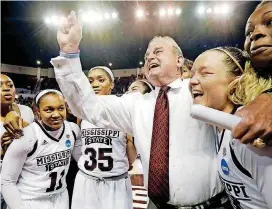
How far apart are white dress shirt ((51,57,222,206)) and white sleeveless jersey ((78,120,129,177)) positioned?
0.80 m

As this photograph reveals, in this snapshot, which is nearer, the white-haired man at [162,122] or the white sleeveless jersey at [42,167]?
the white-haired man at [162,122]

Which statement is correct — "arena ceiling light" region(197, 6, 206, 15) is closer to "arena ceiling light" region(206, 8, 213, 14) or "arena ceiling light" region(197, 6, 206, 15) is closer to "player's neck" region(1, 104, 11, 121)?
"arena ceiling light" region(206, 8, 213, 14)

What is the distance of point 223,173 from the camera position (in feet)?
3.12

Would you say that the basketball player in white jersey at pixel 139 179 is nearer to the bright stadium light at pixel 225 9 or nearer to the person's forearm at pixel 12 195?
the person's forearm at pixel 12 195

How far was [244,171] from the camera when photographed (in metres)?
0.83

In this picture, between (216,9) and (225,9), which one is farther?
(216,9)

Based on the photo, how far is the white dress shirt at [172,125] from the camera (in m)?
1.22

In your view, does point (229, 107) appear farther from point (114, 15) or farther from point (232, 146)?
point (114, 15)

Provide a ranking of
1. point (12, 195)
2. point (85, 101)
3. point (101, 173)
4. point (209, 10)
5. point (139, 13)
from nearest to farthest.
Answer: point (85, 101), point (12, 195), point (101, 173), point (139, 13), point (209, 10)

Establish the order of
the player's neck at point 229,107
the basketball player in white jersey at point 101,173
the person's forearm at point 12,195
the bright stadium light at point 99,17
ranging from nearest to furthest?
the player's neck at point 229,107, the person's forearm at point 12,195, the basketball player in white jersey at point 101,173, the bright stadium light at point 99,17

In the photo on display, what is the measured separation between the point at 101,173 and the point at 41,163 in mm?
574

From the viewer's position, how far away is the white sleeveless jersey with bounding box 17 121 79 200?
188cm

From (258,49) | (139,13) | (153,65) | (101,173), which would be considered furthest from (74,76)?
(139,13)

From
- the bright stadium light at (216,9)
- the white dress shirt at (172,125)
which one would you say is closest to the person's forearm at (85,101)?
the white dress shirt at (172,125)
